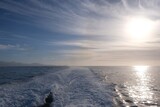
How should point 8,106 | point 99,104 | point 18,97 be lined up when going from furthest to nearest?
point 18,97 < point 99,104 < point 8,106

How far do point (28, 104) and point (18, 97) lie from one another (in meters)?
2.67

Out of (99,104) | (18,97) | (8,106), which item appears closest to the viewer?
(8,106)

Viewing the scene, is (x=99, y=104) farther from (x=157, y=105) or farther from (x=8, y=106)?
(x=8, y=106)

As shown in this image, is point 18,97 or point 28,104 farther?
point 18,97

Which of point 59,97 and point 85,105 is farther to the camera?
point 59,97

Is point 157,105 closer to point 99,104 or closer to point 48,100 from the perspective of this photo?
point 99,104

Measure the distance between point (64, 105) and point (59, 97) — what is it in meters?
3.09

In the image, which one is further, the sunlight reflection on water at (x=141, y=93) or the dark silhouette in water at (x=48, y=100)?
the sunlight reflection on water at (x=141, y=93)

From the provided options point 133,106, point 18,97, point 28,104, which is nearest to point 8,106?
point 28,104

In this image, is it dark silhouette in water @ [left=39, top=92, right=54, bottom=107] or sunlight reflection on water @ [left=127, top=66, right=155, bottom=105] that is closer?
dark silhouette in water @ [left=39, top=92, right=54, bottom=107]

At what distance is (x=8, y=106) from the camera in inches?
607

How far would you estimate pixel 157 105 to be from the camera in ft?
57.4

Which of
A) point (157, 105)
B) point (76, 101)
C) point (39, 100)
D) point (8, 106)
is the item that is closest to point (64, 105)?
point (76, 101)

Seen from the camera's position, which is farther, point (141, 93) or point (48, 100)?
point (141, 93)
